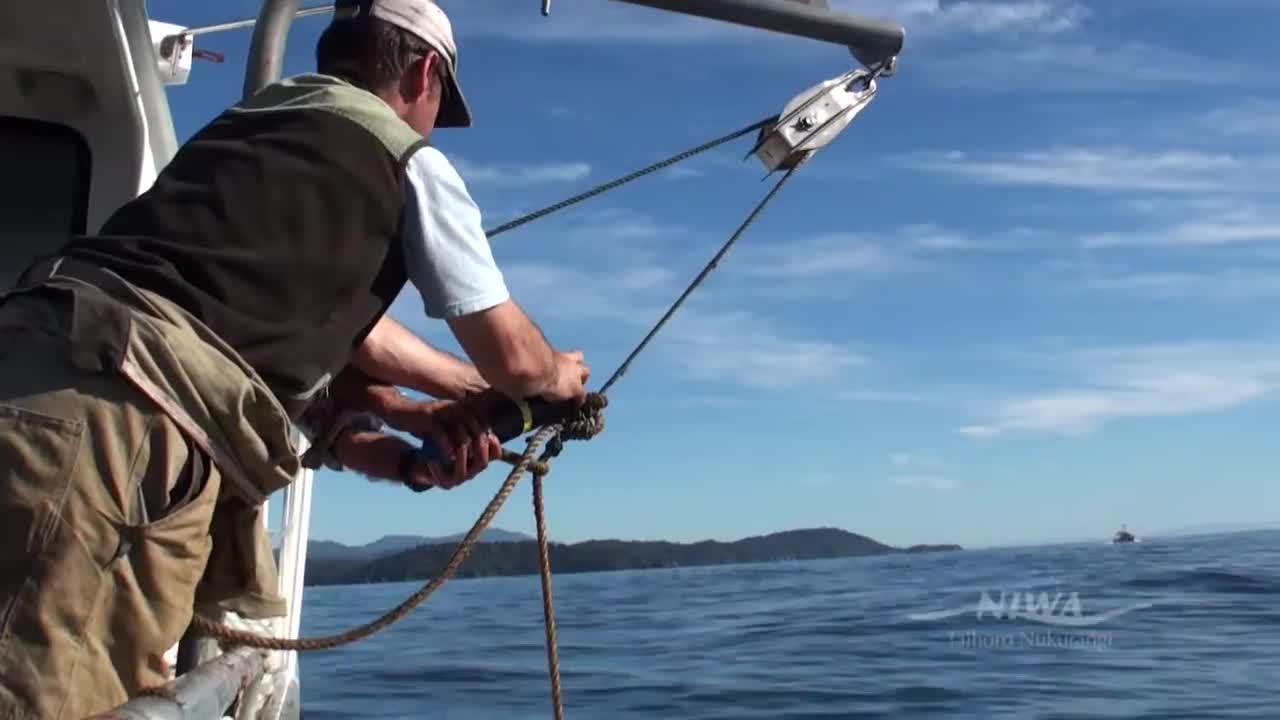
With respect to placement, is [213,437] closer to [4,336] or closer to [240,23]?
[4,336]

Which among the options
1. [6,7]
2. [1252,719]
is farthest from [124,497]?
[1252,719]

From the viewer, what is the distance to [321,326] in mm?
2535

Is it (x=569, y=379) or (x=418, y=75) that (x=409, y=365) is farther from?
(x=418, y=75)

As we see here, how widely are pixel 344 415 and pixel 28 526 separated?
1.16m

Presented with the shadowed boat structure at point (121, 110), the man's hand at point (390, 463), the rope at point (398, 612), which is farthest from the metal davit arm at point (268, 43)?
the rope at point (398, 612)

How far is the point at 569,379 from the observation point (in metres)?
3.01

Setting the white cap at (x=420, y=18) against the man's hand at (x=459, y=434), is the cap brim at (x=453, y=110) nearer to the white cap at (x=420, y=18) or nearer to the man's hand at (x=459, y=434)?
the white cap at (x=420, y=18)

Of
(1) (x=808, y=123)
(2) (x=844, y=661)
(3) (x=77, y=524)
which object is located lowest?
(2) (x=844, y=661)

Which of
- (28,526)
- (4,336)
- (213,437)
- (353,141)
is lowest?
(28,526)

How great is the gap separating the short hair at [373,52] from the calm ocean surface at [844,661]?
31.2 feet

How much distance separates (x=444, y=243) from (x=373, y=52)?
47cm

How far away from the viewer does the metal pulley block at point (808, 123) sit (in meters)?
4.82

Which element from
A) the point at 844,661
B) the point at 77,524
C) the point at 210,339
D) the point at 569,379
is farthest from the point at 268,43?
the point at 844,661

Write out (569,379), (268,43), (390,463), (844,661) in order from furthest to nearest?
(844,661) → (268,43) → (390,463) → (569,379)
